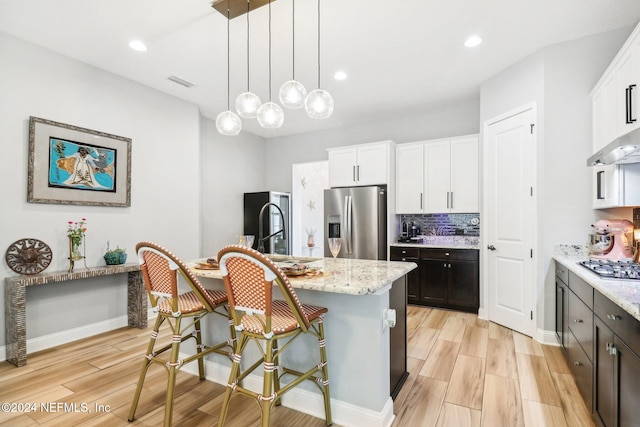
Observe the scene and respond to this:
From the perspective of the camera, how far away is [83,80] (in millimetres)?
3361

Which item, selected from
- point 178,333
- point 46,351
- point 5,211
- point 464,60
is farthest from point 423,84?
point 46,351

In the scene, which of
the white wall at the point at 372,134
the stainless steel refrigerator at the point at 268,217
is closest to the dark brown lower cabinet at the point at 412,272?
the white wall at the point at 372,134

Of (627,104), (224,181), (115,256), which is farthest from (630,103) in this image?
(224,181)

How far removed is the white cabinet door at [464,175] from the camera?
170 inches

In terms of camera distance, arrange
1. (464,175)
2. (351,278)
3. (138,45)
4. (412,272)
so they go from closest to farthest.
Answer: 1. (351,278)
2. (138,45)
3. (464,175)
4. (412,272)

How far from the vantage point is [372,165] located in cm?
484

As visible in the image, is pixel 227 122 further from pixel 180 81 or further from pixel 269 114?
pixel 180 81

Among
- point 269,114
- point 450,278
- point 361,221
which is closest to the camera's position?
point 269,114

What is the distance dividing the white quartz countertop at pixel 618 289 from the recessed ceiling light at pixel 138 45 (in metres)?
3.88

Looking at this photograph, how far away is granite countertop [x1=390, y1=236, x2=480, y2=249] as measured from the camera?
4.45m

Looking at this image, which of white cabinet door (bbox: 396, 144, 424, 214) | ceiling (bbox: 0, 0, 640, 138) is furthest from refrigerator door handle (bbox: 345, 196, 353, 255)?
ceiling (bbox: 0, 0, 640, 138)

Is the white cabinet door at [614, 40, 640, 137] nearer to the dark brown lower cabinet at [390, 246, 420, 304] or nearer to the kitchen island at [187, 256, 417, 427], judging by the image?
the kitchen island at [187, 256, 417, 427]

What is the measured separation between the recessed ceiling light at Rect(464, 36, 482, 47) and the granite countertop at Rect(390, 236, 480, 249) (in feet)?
7.74

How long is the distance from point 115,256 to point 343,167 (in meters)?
3.27
